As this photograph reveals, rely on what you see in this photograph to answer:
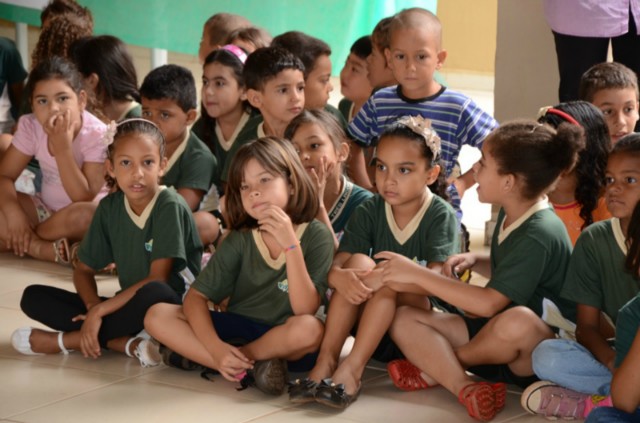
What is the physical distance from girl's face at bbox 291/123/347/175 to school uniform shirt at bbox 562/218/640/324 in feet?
3.19

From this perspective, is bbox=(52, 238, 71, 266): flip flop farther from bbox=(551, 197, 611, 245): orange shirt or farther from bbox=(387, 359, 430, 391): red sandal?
bbox=(551, 197, 611, 245): orange shirt

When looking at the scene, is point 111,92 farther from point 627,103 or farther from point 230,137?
point 627,103

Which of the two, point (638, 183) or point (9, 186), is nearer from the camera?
point (638, 183)

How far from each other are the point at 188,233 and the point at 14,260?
1.29m

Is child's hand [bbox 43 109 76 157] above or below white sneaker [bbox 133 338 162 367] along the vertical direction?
above

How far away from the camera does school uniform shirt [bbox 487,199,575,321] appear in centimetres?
283

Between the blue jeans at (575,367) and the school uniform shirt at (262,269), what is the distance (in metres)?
0.66

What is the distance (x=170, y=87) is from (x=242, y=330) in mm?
1438

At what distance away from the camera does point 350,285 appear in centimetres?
293

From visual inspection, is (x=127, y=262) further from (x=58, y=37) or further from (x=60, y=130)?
(x=58, y=37)

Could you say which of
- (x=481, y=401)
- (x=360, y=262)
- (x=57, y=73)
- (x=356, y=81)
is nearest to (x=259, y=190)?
(x=360, y=262)

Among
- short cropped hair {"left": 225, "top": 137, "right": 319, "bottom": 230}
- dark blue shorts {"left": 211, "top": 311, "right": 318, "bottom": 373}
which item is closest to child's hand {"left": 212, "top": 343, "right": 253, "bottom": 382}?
dark blue shorts {"left": 211, "top": 311, "right": 318, "bottom": 373}

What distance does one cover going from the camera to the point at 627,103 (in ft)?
12.2

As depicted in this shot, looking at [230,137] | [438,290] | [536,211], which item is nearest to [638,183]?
[536,211]
